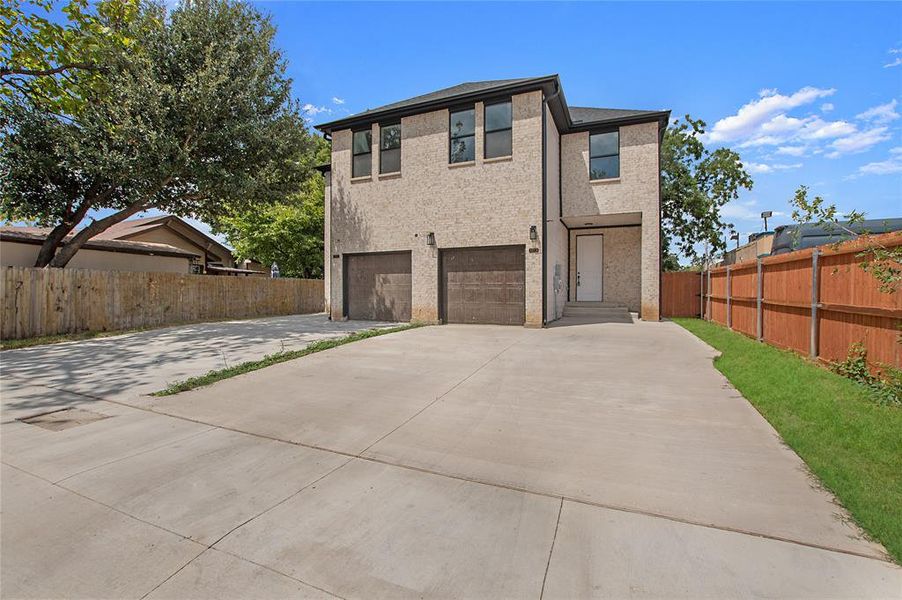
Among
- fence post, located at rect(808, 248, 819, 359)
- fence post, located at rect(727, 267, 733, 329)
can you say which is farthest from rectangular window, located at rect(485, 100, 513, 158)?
fence post, located at rect(808, 248, 819, 359)

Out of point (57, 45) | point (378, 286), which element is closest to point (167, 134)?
point (57, 45)

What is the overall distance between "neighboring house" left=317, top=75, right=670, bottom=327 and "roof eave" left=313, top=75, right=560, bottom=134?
4 cm

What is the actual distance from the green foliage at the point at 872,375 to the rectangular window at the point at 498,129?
9222 millimetres

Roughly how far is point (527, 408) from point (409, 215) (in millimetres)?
9942

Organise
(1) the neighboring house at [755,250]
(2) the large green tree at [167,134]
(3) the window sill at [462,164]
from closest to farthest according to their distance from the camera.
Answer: (2) the large green tree at [167,134]
(3) the window sill at [462,164]
(1) the neighboring house at [755,250]

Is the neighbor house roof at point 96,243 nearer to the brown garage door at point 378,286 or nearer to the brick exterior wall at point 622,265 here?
the brown garage door at point 378,286

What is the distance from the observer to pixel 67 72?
9891mm

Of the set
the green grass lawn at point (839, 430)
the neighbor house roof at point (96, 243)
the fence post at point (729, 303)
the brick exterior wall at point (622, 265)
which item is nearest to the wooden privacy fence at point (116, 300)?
the neighbor house roof at point (96, 243)

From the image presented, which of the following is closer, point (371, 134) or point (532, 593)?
point (532, 593)

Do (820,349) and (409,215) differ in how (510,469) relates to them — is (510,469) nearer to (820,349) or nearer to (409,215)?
(820,349)

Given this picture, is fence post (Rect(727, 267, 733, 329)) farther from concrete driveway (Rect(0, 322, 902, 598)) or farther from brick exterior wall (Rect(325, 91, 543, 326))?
concrete driveway (Rect(0, 322, 902, 598))

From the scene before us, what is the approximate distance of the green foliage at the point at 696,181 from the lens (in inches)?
864

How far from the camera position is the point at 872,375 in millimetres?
5070

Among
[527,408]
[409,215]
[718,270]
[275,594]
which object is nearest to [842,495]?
[527,408]
